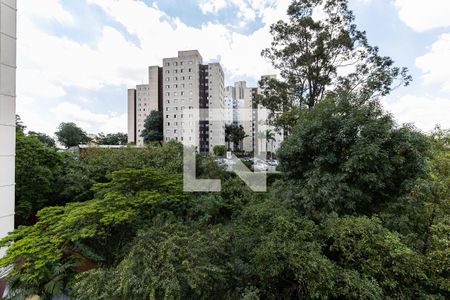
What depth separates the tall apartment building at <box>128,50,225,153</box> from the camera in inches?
1249

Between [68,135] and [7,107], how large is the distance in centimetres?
3511

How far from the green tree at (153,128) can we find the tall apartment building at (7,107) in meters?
25.7

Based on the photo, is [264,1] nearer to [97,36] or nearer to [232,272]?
[97,36]

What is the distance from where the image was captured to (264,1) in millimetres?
8961

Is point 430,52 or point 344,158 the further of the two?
point 430,52

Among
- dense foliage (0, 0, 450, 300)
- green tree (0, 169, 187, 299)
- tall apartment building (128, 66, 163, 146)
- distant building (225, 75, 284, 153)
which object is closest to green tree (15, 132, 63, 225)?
dense foliage (0, 0, 450, 300)

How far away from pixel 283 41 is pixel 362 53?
3.23 meters

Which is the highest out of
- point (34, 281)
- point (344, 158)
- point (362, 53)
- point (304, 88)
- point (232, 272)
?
point (362, 53)

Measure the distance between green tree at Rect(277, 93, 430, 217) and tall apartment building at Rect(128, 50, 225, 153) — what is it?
24.3m

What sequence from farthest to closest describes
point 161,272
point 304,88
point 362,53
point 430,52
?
1. point 304,88
2. point 362,53
3. point 430,52
4. point 161,272

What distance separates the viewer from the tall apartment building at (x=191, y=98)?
104 ft

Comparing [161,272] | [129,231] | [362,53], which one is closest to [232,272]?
[161,272]

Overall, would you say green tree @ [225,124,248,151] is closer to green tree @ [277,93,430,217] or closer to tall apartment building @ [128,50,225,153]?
tall apartment building @ [128,50,225,153]

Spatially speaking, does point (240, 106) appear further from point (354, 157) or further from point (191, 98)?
point (354, 157)
